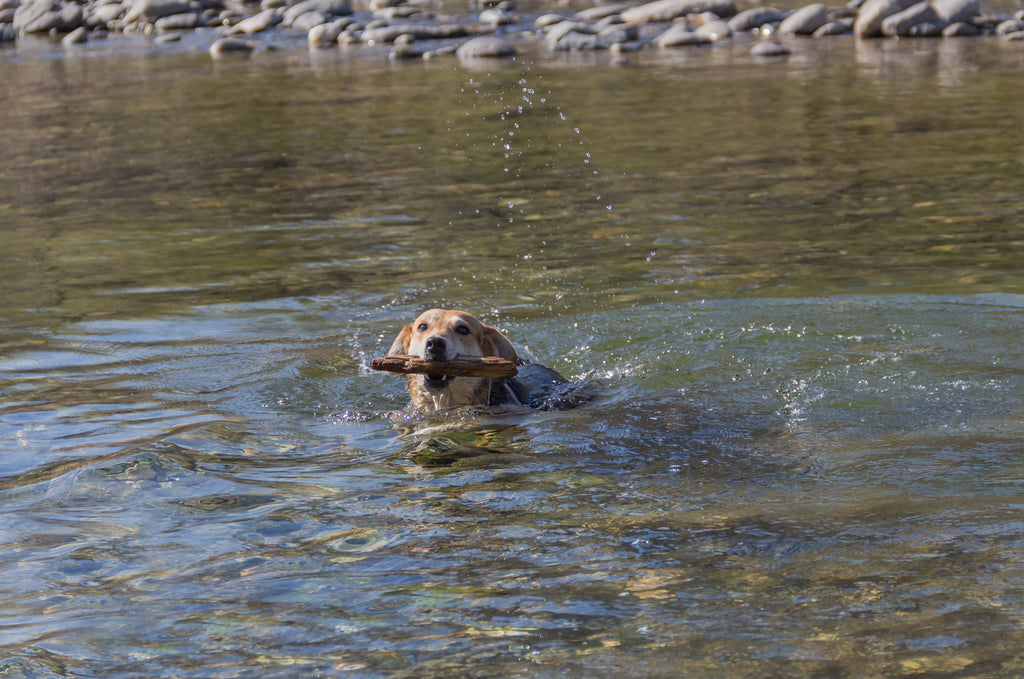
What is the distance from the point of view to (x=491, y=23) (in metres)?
29.8

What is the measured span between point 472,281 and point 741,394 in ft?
11.1

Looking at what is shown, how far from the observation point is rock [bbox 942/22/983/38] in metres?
25.1

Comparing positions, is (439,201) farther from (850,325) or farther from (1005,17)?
(1005,17)

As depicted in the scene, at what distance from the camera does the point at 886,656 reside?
366 cm

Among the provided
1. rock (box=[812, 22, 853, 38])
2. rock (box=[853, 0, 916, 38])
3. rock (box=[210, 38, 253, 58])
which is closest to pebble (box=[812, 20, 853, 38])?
rock (box=[812, 22, 853, 38])

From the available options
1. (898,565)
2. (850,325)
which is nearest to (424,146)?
(850,325)

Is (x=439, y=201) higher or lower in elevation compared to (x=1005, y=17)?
lower

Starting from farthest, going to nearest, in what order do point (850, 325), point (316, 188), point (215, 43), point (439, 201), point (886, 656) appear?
point (215, 43) → point (316, 188) → point (439, 201) → point (850, 325) → point (886, 656)

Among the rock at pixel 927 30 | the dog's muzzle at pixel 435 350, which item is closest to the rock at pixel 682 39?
the rock at pixel 927 30

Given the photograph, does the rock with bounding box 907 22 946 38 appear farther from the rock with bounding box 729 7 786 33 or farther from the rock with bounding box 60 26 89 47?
the rock with bounding box 60 26 89 47

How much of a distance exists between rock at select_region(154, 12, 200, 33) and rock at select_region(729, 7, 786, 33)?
14.3 m

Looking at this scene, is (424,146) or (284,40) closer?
(424,146)

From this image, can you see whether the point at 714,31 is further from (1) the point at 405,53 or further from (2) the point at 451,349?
(2) the point at 451,349

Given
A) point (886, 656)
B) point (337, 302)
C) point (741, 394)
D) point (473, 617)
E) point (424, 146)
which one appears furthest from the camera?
point (424, 146)
